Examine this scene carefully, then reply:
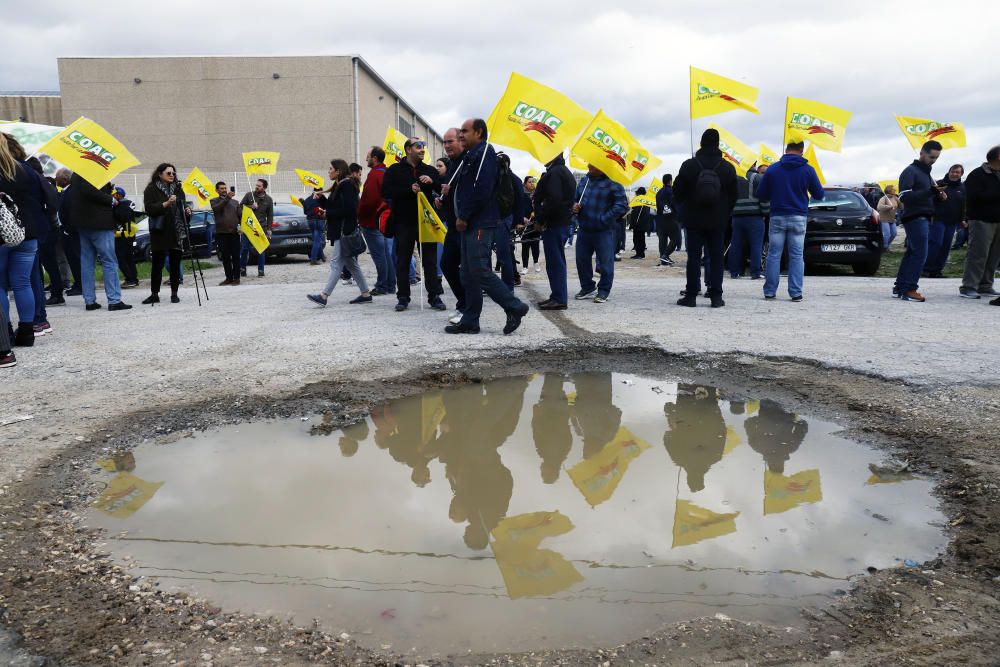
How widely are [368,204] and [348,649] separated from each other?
7211 mm

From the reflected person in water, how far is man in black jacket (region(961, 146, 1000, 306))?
558cm

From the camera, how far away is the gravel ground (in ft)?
7.14

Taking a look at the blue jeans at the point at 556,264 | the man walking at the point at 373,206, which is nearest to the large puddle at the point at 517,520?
the blue jeans at the point at 556,264

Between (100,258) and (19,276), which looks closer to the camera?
(19,276)

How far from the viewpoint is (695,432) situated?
4.06 m

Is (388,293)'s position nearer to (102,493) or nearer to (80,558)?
(102,493)

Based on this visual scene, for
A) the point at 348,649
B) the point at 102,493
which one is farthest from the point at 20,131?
the point at 348,649

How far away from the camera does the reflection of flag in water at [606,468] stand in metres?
3.30

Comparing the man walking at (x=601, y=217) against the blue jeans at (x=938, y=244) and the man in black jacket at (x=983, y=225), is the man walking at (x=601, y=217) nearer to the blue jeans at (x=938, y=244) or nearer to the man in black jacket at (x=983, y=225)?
the man in black jacket at (x=983, y=225)

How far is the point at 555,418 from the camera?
438 cm

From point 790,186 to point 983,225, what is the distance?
229cm

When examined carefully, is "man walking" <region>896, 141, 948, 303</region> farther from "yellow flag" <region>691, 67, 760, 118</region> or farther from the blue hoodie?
"yellow flag" <region>691, 67, 760, 118</region>

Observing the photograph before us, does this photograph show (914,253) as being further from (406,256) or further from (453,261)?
(406,256)

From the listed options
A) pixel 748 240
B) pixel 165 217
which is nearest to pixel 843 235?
pixel 748 240
